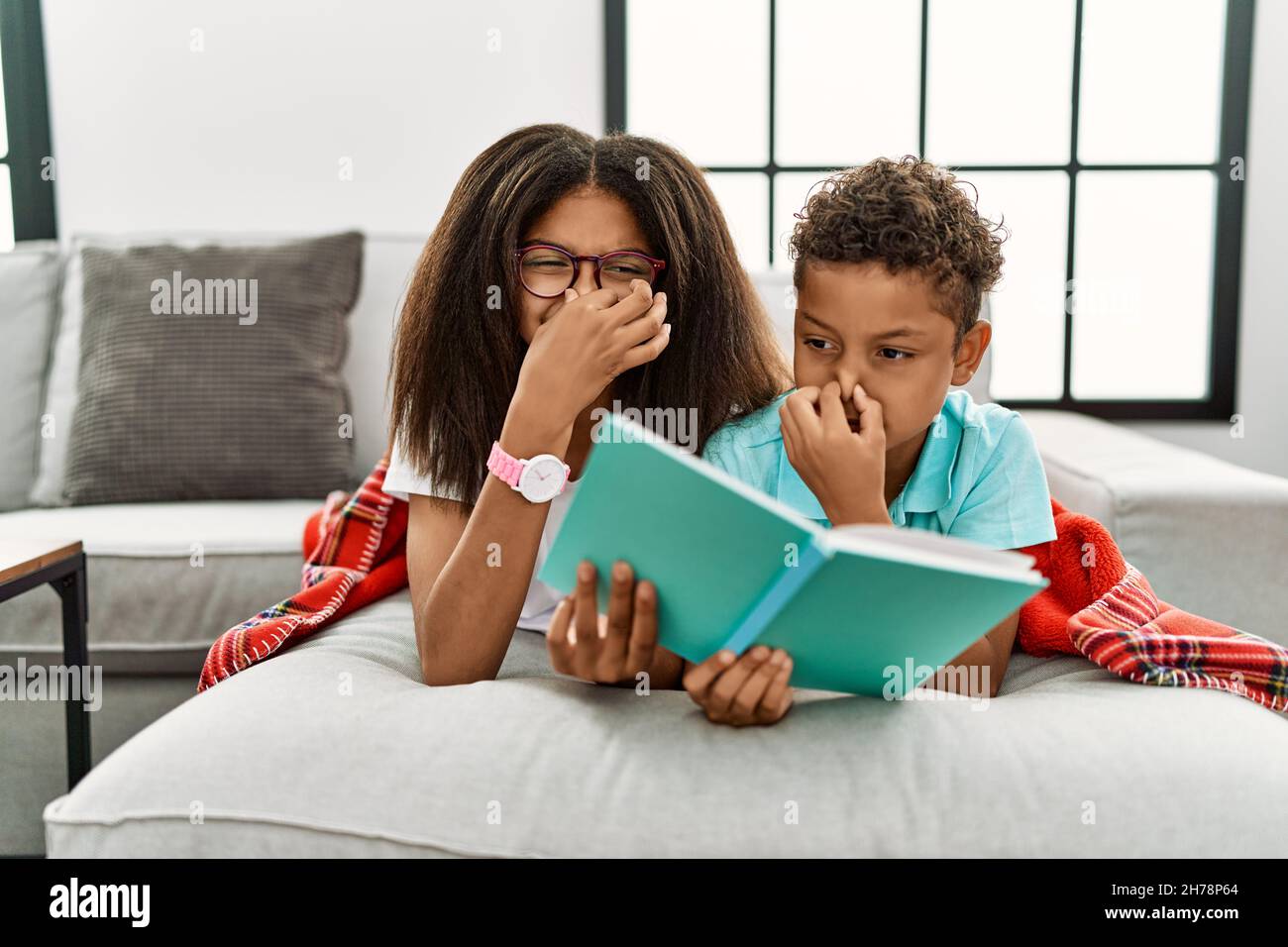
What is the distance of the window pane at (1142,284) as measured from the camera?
3025mm

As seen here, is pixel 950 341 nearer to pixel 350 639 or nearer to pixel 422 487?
pixel 422 487

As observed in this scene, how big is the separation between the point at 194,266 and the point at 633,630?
1734 mm

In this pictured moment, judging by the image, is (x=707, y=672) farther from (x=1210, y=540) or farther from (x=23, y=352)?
(x=23, y=352)

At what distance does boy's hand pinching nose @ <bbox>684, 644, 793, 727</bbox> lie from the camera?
931mm

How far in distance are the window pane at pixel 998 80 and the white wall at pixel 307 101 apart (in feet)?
1.70

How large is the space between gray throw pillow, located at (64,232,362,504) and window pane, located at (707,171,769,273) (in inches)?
48.1

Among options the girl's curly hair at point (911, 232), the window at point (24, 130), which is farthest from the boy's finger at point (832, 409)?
the window at point (24, 130)

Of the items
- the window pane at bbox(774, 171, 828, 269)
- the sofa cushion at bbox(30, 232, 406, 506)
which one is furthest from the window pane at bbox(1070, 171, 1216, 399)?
the sofa cushion at bbox(30, 232, 406, 506)

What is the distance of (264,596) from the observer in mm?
1866

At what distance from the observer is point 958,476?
1.27 meters

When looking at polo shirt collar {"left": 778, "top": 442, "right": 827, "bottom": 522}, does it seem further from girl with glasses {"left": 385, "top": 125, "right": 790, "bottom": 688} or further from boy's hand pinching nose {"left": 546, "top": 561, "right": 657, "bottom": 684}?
boy's hand pinching nose {"left": 546, "top": 561, "right": 657, "bottom": 684}

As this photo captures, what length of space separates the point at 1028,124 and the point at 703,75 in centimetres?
92

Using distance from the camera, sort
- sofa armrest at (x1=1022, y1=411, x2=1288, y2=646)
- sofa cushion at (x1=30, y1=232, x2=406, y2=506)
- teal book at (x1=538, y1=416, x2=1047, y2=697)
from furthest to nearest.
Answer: sofa cushion at (x1=30, y1=232, x2=406, y2=506) < sofa armrest at (x1=1022, y1=411, x2=1288, y2=646) < teal book at (x1=538, y1=416, x2=1047, y2=697)

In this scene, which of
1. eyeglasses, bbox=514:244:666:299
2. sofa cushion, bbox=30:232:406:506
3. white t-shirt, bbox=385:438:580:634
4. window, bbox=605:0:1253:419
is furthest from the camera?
window, bbox=605:0:1253:419
